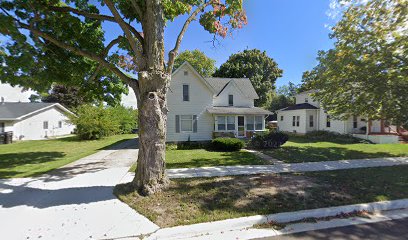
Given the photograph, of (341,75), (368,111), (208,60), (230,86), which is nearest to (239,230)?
(341,75)

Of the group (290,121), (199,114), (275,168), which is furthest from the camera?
(290,121)

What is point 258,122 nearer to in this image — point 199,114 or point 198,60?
point 199,114

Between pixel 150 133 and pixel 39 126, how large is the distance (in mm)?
29155

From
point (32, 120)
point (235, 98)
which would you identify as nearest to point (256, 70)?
point (235, 98)

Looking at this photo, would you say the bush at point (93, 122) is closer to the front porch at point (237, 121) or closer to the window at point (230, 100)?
the front porch at point (237, 121)

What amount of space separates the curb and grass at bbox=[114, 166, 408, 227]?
19 cm

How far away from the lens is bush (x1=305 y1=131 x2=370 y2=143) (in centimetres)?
2036

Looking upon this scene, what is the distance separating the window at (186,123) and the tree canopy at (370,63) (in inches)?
381

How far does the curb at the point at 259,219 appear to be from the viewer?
4.24 metres

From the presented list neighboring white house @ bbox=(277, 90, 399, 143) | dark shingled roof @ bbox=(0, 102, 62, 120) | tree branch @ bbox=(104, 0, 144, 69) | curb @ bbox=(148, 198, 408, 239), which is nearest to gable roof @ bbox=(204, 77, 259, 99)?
neighboring white house @ bbox=(277, 90, 399, 143)

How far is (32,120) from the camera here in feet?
88.3

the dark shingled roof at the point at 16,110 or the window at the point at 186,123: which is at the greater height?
the dark shingled roof at the point at 16,110

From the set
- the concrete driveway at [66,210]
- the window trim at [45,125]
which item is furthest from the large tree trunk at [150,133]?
the window trim at [45,125]

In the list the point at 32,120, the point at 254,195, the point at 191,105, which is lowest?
the point at 254,195
